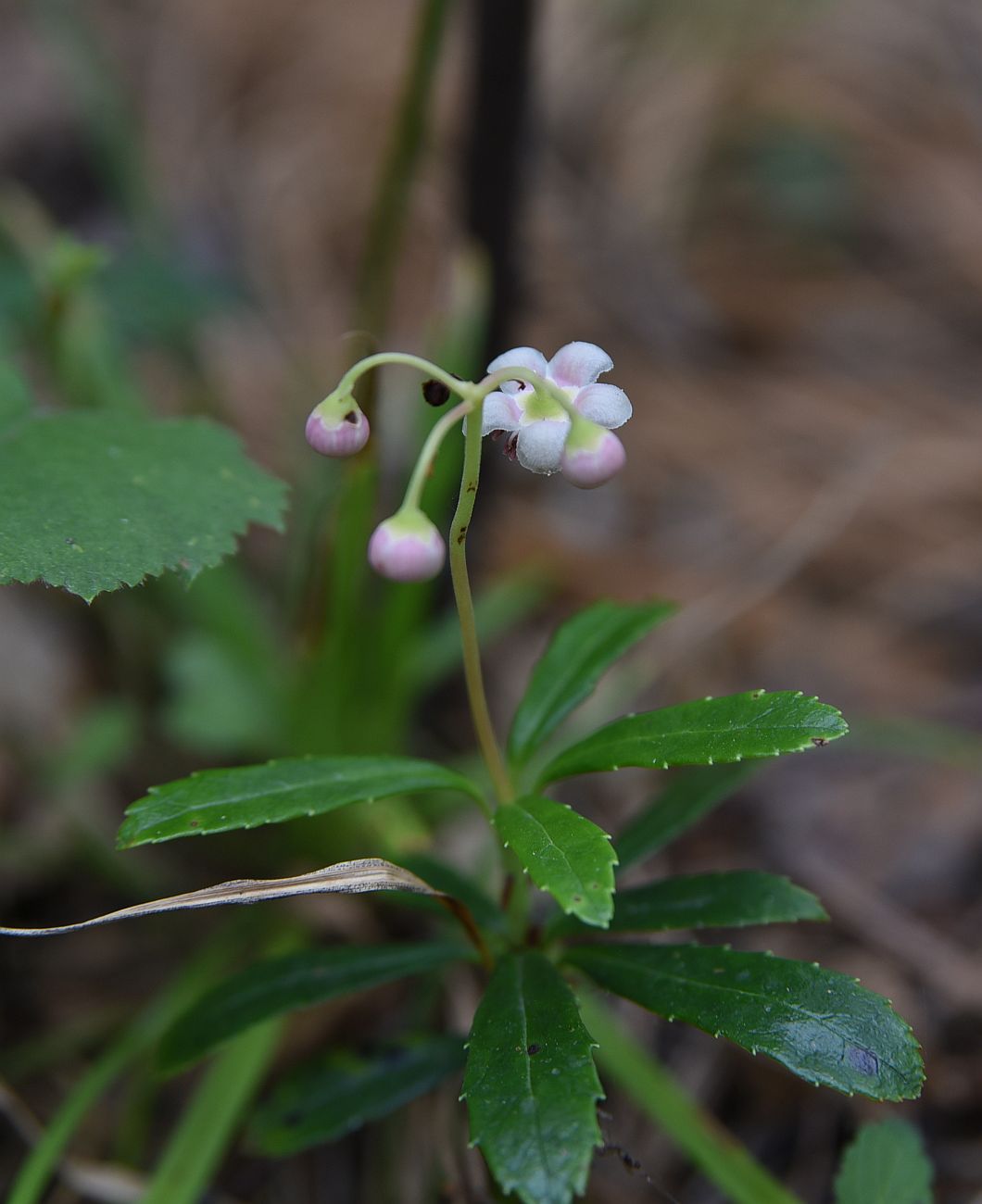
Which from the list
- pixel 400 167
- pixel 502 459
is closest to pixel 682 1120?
pixel 502 459

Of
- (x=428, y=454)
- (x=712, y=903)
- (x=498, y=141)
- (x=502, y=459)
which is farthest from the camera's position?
(x=502, y=459)

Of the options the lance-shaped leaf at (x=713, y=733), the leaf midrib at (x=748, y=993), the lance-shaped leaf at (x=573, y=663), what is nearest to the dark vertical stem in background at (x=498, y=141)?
the lance-shaped leaf at (x=573, y=663)

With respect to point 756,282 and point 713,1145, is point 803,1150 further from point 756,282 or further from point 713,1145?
point 756,282

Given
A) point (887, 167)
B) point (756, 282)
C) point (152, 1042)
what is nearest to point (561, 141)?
point (756, 282)

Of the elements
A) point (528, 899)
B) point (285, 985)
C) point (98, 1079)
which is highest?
point (528, 899)

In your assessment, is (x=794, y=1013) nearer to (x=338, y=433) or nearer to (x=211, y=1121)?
(x=338, y=433)
